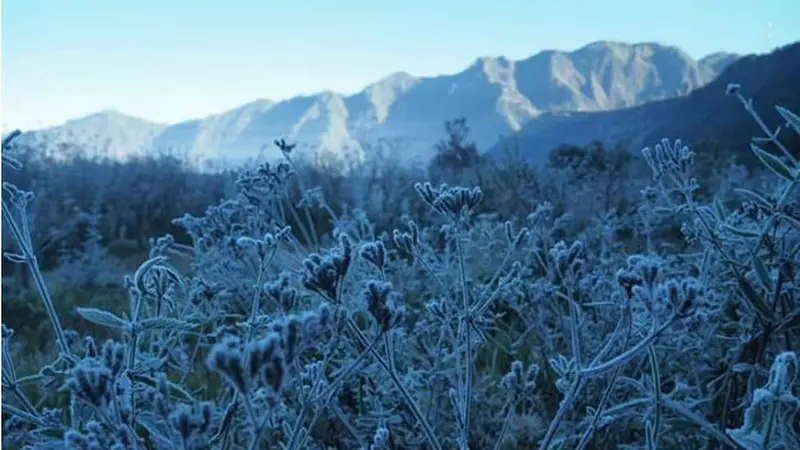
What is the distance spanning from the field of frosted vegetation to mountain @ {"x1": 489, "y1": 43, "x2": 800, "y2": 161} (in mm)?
12604

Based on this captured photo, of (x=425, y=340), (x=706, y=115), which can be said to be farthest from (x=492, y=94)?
(x=425, y=340)

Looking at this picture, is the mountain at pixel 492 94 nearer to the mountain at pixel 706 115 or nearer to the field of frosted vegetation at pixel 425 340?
the mountain at pixel 706 115

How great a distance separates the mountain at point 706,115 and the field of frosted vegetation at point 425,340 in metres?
12.6

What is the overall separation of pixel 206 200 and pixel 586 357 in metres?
6.56

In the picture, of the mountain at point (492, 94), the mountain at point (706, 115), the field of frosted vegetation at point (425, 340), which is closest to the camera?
the field of frosted vegetation at point (425, 340)

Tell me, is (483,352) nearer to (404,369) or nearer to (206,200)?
(404,369)

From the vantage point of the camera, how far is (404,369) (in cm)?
227

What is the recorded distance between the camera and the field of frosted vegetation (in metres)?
0.89

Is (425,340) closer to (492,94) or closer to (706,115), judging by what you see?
(706,115)

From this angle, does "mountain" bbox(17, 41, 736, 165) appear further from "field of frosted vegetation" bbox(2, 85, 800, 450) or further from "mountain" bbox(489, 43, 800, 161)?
"field of frosted vegetation" bbox(2, 85, 800, 450)

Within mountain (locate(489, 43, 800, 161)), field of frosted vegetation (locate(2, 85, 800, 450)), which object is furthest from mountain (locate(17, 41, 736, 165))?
field of frosted vegetation (locate(2, 85, 800, 450))

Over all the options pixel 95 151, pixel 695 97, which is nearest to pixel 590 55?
pixel 695 97

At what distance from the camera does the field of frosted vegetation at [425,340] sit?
0.89m

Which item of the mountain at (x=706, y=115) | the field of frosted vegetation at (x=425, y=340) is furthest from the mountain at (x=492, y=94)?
the field of frosted vegetation at (x=425, y=340)
